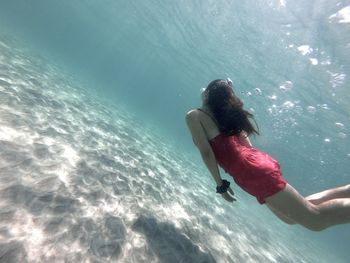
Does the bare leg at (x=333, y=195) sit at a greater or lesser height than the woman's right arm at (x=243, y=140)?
greater

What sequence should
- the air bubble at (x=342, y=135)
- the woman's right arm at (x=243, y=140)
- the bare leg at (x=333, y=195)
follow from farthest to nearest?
the air bubble at (x=342, y=135)
the woman's right arm at (x=243, y=140)
the bare leg at (x=333, y=195)

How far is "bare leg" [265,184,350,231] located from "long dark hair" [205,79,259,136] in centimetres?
125

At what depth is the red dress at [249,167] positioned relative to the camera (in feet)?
14.3

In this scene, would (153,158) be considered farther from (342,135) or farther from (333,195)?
(342,135)

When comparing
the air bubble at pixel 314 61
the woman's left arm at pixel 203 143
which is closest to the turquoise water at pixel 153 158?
the air bubble at pixel 314 61

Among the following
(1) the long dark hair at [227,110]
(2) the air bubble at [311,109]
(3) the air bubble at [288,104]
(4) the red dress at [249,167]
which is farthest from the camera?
(3) the air bubble at [288,104]

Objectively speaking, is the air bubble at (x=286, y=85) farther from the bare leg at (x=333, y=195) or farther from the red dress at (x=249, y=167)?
the red dress at (x=249, y=167)

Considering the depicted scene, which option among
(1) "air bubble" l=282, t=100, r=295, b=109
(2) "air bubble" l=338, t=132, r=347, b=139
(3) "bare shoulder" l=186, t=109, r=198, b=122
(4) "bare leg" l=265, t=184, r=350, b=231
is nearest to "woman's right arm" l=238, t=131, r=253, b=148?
(3) "bare shoulder" l=186, t=109, r=198, b=122

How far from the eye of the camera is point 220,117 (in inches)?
192

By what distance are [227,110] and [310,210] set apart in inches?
84.1

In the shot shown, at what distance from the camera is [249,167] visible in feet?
14.5

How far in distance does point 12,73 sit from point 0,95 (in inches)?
160

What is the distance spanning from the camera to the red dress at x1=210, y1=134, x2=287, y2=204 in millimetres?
4352

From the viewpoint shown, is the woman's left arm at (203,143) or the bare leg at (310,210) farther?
the woman's left arm at (203,143)
